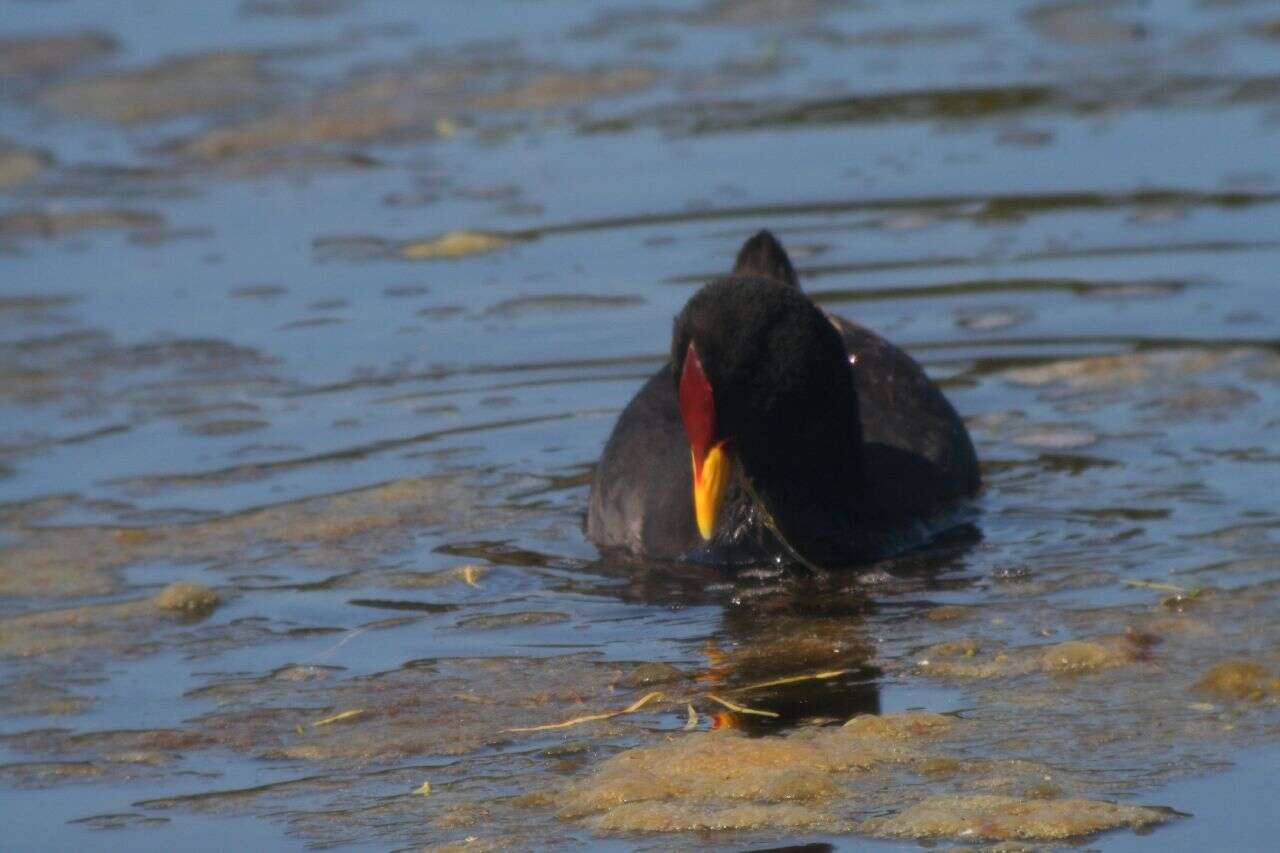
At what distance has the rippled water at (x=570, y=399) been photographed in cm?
485

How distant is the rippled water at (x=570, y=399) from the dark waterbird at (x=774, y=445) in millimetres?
140

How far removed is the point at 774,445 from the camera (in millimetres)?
6191

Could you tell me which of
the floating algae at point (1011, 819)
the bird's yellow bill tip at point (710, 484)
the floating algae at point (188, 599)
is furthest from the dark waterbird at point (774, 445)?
the floating algae at point (1011, 819)

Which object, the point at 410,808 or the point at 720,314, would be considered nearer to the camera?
the point at 410,808

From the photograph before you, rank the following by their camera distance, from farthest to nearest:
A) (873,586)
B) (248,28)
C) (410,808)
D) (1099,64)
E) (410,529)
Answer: (248,28)
(1099,64)
(410,529)
(873,586)
(410,808)

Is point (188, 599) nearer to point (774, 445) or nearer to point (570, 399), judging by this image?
point (774, 445)

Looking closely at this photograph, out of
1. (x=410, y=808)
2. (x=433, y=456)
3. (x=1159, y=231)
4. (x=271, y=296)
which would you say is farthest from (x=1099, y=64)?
(x=410, y=808)

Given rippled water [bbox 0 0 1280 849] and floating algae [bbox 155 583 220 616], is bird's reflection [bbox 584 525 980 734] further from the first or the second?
floating algae [bbox 155 583 220 616]

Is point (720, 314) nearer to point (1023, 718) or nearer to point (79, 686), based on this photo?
point (1023, 718)

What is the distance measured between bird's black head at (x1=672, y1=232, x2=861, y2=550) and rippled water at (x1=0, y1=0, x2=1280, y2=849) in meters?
0.28

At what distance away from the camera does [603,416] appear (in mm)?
7770

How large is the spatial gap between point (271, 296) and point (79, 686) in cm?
389

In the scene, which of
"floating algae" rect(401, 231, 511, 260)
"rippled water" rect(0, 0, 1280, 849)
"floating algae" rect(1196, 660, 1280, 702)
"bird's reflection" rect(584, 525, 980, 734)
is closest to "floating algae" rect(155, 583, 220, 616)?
"rippled water" rect(0, 0, 1280, 849)

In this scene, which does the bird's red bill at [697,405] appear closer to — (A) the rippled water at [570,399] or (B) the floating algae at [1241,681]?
(A) the rippled water at [570,399]
